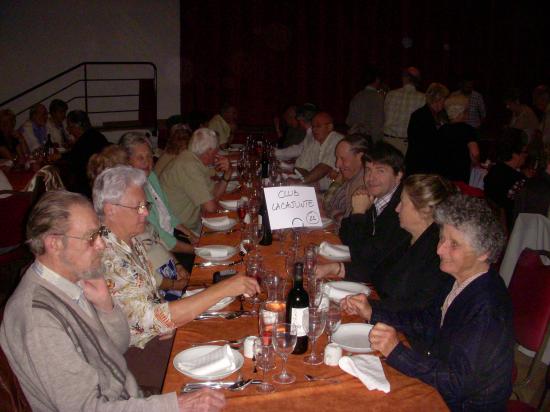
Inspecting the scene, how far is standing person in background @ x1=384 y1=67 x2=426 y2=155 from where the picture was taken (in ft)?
24.0

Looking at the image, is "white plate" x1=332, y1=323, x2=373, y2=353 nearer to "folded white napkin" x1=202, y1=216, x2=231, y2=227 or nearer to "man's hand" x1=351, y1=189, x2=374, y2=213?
"man's hand" x1=351, y1=189, x2=374, y2=213

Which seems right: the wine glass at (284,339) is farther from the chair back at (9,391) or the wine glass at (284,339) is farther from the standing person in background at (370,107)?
the standing person in background at (370,107)

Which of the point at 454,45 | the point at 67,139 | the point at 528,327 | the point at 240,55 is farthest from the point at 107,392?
the point at 454,45

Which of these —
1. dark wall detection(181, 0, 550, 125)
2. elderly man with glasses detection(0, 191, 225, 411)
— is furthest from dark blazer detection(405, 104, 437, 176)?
dark wall detection(181, 0, 550, 125)

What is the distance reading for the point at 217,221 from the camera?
3916 mm

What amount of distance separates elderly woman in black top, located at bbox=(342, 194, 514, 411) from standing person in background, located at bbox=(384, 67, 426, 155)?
18.0 feet

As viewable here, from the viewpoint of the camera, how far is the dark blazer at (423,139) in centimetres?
583

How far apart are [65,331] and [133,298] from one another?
2.13ft

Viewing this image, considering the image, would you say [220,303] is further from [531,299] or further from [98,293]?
[531,299]

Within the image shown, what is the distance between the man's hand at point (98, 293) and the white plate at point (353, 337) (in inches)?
34.6

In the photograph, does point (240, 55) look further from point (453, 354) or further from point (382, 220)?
point (453, 354)

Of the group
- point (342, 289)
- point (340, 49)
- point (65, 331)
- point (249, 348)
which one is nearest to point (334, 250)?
point (342, 289)

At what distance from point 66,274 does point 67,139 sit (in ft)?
22.2

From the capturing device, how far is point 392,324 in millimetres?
2330
